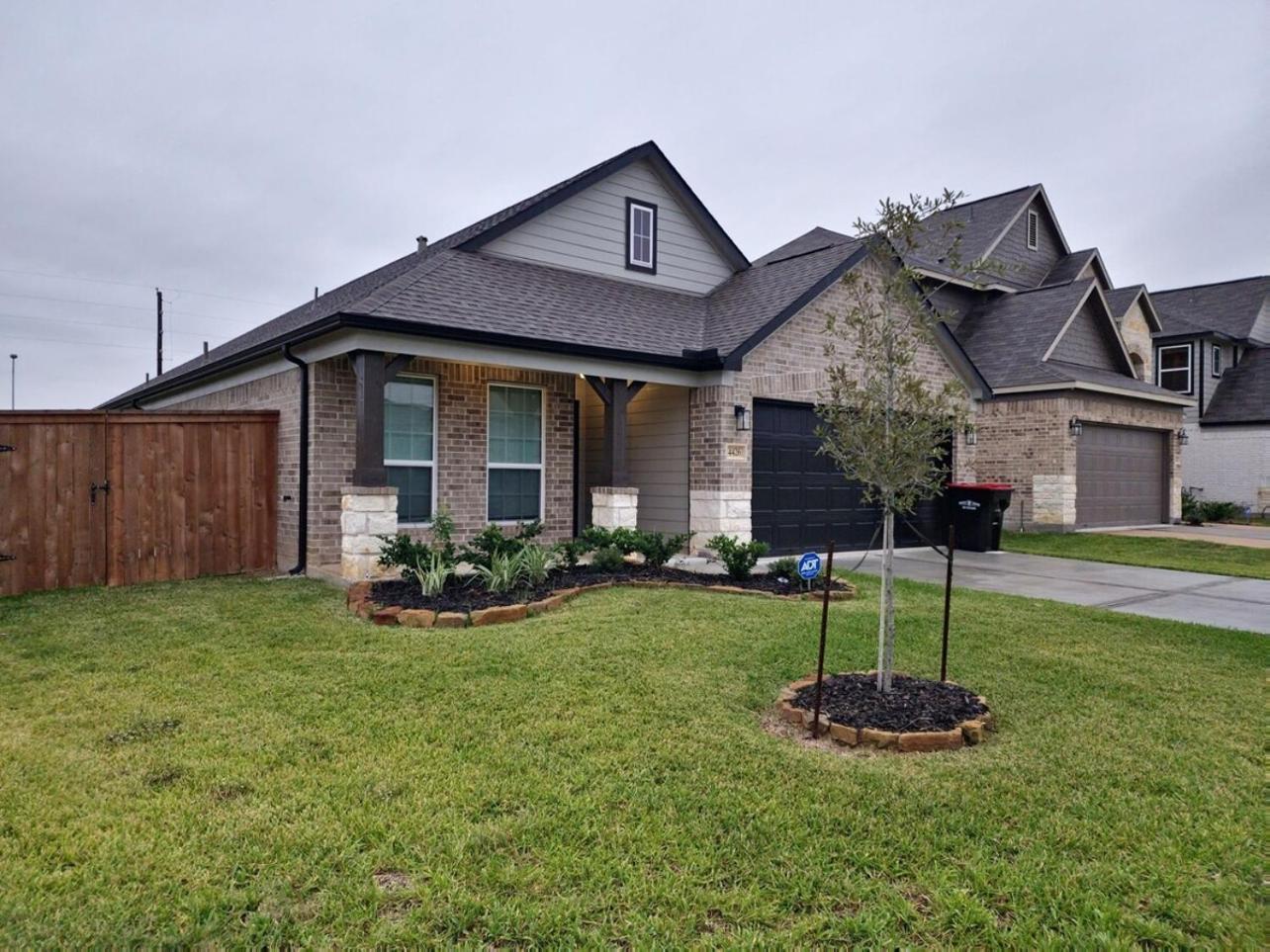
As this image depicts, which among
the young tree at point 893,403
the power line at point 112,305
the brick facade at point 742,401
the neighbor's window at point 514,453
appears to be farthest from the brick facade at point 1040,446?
the power line at point 112,305

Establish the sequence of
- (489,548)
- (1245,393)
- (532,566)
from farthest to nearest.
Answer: (1245,393)
(489,548)
(532,566)

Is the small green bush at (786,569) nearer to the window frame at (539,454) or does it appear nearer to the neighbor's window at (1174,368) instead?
the window frame at (539,454)

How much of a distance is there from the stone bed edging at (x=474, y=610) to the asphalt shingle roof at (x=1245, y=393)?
2417 cm

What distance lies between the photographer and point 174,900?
2527mm

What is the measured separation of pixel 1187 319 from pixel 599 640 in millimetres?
31892

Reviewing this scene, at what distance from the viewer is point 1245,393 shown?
25281 millimetres

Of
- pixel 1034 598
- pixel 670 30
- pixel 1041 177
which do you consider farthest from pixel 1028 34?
pixel 1041 177

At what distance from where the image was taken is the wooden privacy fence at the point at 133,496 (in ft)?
27.1

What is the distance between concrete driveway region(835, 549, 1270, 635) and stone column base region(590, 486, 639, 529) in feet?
11.3

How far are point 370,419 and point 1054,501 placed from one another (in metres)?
14.9

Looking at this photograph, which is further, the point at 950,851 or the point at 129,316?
the point at 129,316

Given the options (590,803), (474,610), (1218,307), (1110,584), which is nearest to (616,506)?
(474,610)

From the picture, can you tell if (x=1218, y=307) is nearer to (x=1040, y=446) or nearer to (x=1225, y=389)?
(x=1225, y=389)

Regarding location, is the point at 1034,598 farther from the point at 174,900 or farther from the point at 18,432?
the point at 18,432
